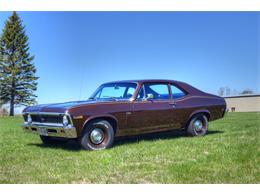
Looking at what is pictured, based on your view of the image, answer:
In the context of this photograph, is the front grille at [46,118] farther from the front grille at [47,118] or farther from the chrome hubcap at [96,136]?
the chrome hubcap at [96,136]

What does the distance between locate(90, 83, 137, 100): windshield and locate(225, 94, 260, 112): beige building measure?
5.00ft

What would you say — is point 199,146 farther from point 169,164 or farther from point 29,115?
point 29,115

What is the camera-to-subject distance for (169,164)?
17.0ft

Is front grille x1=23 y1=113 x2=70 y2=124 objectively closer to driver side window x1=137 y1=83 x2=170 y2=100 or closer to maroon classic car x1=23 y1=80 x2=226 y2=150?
maroon classic car x1=23 y1=80 x2=226 y2=150

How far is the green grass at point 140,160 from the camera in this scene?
4695 mm

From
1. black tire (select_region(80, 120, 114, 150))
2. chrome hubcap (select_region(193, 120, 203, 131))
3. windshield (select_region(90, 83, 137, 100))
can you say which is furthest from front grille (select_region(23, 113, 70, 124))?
chrome hubcap (select_region(193, 120, 203, 131))

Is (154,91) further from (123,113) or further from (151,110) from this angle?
(123,113)

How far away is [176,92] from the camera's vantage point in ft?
23.4

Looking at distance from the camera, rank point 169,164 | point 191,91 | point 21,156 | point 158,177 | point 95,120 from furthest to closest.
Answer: point 191,91, point 95,120, point 21,156, point 169,164, point 158,177

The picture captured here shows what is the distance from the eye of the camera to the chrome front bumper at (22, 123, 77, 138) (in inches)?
232

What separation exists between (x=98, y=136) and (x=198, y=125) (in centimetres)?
203

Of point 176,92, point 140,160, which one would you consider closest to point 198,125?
point 176,92
